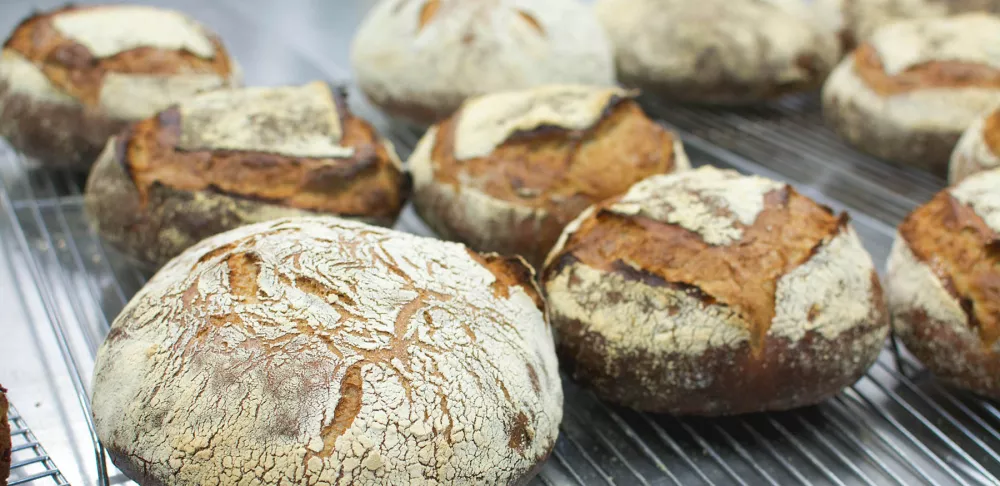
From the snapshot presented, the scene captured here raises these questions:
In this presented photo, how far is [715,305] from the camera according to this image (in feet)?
4.76

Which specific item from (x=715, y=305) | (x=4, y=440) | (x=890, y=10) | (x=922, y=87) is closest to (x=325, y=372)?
(x=4, y=440)

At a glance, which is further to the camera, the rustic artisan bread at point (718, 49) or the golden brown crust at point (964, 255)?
the rustic artisan bread at point (718, 49)

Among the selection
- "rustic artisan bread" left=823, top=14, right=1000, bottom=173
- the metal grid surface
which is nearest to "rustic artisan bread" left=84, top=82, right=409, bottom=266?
the metal grid surface

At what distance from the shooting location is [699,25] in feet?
9.55

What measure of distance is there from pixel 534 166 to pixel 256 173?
1.94ft

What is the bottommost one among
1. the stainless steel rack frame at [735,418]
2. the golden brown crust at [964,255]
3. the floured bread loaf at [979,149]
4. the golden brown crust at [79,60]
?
the stainless steel rack frame at [735,418]

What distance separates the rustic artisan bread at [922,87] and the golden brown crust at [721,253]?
1.04 meters

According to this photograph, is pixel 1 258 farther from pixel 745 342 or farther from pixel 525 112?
pixel 745 342

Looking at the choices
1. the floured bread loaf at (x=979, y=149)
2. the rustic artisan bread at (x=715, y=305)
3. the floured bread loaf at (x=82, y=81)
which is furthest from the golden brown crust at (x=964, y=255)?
the floured bread loaf at (x=82, y=81)

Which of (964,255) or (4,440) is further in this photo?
(964,255)

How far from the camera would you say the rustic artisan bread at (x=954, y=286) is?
1.57 meters

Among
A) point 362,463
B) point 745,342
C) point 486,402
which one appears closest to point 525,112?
point 745,342

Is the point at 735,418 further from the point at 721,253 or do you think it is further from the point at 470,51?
the point at 470,51

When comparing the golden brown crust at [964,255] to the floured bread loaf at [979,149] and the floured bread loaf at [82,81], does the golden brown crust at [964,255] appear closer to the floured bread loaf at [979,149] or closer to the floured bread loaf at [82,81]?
the floured bread loaf at [979,149]
